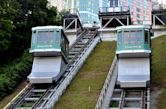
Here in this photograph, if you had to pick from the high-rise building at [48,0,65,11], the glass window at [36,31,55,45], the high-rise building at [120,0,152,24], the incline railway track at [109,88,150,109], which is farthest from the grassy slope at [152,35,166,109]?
the high-rise building at [120,0,152,24]

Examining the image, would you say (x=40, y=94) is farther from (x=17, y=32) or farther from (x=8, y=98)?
(x=17, y=32)

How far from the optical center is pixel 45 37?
105 ft

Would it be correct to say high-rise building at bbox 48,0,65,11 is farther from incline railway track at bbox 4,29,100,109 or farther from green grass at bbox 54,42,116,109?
incline railway track at bbox 4,29,100,109

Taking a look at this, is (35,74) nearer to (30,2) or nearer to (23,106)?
(23,106)

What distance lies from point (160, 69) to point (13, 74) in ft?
38.5

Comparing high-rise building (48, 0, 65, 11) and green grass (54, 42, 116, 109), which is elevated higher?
high-rise building (48, 0, 65, 11)

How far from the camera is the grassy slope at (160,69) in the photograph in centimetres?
2608

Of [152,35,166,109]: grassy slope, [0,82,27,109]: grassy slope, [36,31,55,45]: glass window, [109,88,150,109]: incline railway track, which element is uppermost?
[36,31,55,45]: glass window

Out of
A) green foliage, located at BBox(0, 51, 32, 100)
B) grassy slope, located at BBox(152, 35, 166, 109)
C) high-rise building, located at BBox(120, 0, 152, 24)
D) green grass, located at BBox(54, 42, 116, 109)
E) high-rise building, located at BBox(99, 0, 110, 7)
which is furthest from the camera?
high-rise building, located at BBox(120, 0, 152, 24)

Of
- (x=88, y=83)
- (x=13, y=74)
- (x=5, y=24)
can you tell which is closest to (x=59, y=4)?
(x=5, y=24)

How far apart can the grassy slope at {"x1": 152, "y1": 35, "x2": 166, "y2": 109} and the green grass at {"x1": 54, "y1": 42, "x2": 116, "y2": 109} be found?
383 centimetres

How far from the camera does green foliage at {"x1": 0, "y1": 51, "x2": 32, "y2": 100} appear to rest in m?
31.5

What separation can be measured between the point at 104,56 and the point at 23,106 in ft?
50.5

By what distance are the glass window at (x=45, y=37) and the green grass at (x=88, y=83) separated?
3558 millimetres
